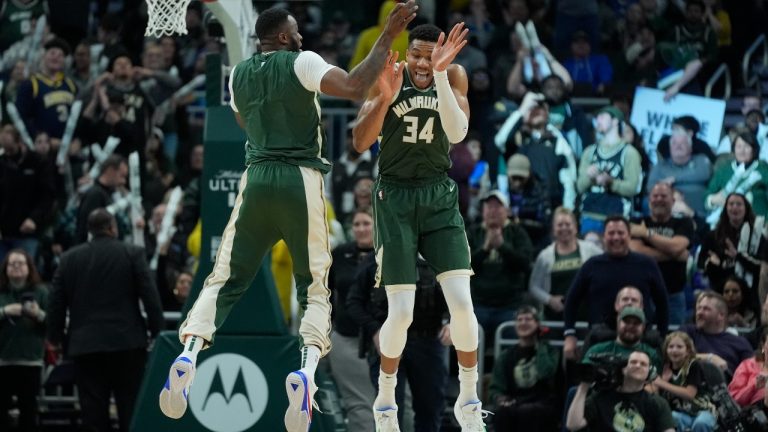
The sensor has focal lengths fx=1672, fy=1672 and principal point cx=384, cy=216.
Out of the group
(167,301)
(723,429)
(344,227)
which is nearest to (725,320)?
(723,429)

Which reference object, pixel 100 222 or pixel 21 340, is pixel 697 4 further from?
pixel 21 340

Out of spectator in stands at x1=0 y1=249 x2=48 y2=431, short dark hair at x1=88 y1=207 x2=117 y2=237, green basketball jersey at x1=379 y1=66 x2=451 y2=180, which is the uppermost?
green basketball jersey at x1=379 y1=66 x2=451 y2=180

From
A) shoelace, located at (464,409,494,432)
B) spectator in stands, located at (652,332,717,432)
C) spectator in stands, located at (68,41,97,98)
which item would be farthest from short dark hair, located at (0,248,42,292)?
shoelace, located at (464,409,494,432)

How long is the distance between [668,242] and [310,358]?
6377 mm

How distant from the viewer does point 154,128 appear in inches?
803

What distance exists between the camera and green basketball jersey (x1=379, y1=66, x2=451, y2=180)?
11516 mm

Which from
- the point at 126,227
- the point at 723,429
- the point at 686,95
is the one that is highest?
the point at 686,95

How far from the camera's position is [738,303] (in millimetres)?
16078

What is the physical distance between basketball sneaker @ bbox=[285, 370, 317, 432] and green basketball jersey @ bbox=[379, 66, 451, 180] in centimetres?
171

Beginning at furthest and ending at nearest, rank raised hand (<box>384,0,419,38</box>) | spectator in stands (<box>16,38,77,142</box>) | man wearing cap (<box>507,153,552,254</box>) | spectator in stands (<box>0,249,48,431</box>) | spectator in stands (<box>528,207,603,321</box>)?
spectator in stands (<box>16,38,77,142</box>)
man wearing cap (<box>507,153,552,254</box>)
spectator in stands (<box>528,207,603,321</box>)
spectator in stands (<box>0,249,48,431</box>)
raised hand (<box>384,0,419,38</box>)

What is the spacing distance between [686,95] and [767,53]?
2748 millimetres

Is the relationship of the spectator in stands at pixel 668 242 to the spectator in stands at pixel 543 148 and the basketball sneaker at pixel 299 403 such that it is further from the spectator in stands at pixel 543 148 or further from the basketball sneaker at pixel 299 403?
the basketball sneaker at pixel 299 403

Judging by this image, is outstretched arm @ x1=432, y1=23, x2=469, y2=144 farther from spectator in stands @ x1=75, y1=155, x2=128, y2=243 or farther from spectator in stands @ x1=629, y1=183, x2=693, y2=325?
spectator in stands @ x1=75, y1=155, x2=128, y2=243

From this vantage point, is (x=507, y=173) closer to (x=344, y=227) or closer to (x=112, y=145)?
(x=344, y=227)
